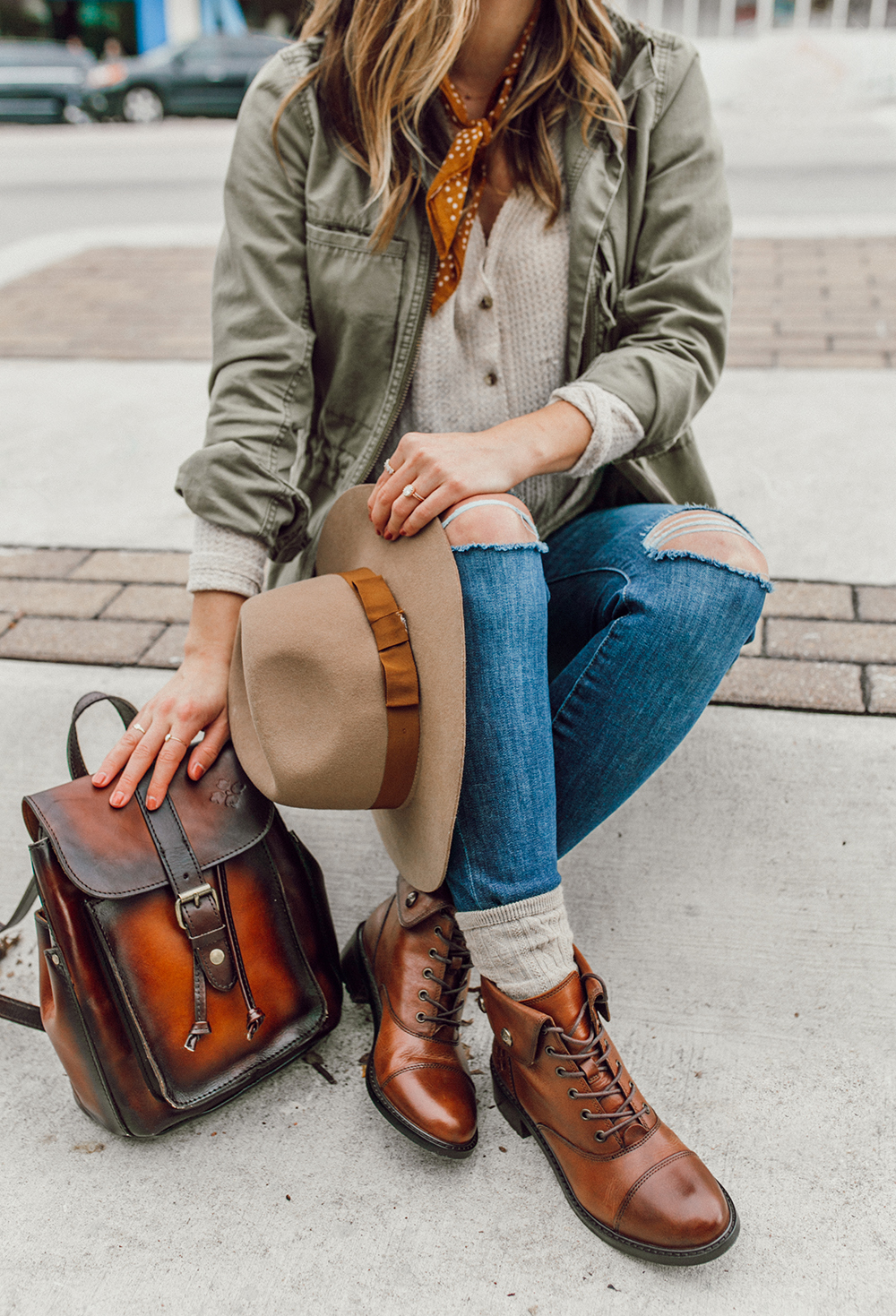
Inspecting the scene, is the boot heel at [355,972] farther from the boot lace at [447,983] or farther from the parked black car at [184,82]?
the parked black car at [184,82]

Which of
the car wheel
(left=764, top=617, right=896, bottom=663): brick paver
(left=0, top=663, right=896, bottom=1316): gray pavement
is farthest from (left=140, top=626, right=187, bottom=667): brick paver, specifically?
the car wheel

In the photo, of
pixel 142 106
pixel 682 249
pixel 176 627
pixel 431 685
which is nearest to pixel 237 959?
pixel 431 685

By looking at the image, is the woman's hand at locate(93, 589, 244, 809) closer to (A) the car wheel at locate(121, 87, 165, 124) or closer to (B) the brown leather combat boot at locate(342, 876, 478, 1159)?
(B) the brown leather combat boot at locate(342, 876, 478, 1159)

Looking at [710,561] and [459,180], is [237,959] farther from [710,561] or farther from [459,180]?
[459,180]

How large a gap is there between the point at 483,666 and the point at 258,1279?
770mm

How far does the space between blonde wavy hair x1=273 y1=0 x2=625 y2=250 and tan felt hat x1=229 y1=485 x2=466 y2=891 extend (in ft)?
2.02

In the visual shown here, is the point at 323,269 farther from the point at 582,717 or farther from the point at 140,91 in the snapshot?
the point at 140,91

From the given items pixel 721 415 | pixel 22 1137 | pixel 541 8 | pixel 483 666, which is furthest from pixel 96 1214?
pixel 721 415

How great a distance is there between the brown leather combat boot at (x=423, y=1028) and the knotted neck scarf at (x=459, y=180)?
0.93 metres

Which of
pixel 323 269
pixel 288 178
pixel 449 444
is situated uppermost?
pixel 288 178

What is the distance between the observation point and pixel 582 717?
57.4 inches

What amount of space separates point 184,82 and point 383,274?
17007mm

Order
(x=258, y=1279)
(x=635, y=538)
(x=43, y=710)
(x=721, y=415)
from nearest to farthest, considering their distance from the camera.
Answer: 1. (x=258, y=1279)
2. (x=635, y=538)
3. (x=43, y=710)
4. (x=721, y=415)

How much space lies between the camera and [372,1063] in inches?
57.3
